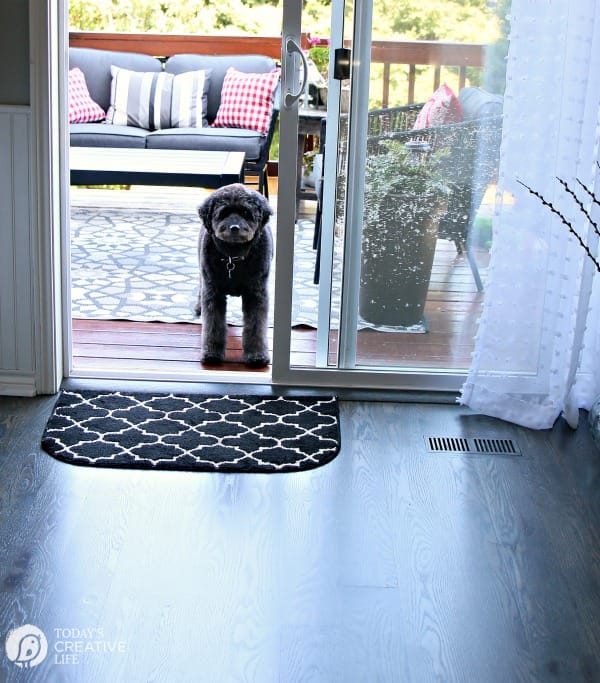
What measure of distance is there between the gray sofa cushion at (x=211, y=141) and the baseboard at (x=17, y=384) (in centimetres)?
322

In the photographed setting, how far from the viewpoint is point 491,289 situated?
124 inches

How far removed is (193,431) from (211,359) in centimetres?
65

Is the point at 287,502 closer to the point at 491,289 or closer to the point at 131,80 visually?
the point at 491,289

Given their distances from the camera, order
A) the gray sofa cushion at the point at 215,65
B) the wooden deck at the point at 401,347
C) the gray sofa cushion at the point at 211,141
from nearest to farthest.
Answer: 1. the wooden deck at the point at 401,347
2. the gray sofa cushion at the point at 211,141
3. the gray sofa cushion at the point at 215,65

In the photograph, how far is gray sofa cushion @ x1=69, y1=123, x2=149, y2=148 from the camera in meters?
6.27

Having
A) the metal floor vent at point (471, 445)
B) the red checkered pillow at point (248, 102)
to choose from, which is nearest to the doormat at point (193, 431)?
the metal floor vent at point (471, 445)

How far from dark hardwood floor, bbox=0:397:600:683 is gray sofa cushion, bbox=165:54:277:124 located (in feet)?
13.4

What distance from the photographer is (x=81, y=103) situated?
6523 mm

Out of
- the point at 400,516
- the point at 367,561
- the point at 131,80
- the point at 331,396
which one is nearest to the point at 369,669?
the point at 367,561

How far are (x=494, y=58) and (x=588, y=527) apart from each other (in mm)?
1468

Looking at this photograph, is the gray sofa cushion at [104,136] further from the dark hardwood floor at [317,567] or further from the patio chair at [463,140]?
the dark hardwood floor at [317,567]

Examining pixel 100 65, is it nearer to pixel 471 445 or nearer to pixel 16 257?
pixel 16 257

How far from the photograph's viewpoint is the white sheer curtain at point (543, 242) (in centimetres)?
296

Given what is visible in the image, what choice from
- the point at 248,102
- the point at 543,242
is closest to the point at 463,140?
the point at 543,242
